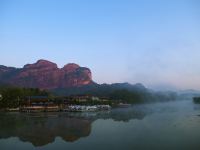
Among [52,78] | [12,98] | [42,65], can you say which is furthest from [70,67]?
[12,98]

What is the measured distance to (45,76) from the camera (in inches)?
5153

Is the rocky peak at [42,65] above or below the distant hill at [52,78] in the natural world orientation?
above

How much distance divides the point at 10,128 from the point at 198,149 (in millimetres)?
16611

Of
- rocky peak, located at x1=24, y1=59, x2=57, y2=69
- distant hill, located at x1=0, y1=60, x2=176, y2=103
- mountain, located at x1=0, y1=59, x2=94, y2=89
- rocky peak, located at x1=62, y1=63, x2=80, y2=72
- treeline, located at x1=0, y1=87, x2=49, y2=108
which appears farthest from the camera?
rocky peak, located at x1=62, y1=63, x2=80, y2=72

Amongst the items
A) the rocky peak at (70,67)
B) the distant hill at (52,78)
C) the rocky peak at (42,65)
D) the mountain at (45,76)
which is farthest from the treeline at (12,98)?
the rocky peak at (70,67)

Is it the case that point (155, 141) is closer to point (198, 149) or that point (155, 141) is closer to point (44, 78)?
point (198, 149)

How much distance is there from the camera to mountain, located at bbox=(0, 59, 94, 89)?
126 metres

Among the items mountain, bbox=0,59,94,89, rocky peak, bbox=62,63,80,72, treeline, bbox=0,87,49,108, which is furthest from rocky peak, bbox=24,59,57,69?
treeline, bbox=0,87,49,108

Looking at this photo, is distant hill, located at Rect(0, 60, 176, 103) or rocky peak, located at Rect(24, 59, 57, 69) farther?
rocky peak, located at Rect(24, 59, 57, 69)

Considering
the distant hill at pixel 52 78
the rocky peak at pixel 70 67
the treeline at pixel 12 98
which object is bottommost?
the treeline at pixel 12 98

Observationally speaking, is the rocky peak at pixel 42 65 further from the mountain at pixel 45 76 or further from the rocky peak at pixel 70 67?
the rocky peak at pixel 70 67

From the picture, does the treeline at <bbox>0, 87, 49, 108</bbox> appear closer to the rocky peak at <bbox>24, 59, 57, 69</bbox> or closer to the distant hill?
the distant hill

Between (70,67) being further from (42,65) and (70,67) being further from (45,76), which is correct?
(45,76)

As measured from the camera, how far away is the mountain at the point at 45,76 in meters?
126
